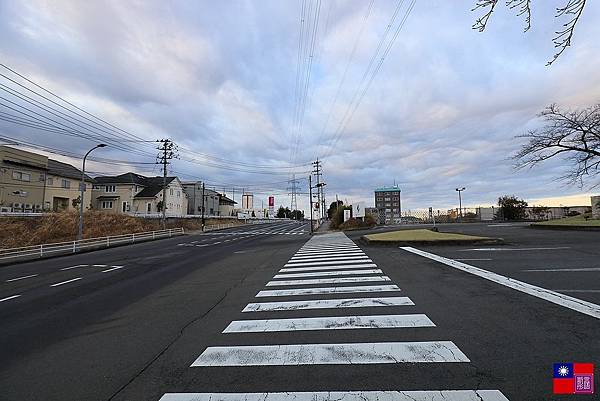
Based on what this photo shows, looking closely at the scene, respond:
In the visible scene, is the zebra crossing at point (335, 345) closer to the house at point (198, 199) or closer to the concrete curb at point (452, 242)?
the concrete curb at point (452, 242)

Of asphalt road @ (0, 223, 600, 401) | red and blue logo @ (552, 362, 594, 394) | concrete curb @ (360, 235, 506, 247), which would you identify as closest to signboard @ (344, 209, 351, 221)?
concrete curb @ (360, 235, 506, 247)

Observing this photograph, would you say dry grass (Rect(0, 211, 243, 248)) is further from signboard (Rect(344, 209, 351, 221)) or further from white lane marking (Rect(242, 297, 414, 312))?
white lane marking (Rect(242, 297, 414, 312))

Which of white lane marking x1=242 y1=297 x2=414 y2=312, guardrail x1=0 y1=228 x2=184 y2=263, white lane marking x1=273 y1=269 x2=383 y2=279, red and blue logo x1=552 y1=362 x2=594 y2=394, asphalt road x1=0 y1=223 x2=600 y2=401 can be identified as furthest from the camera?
guardrail x1=0 y1=228 x2=184 y2=263

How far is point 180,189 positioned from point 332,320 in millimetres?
69516

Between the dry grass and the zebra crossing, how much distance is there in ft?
113

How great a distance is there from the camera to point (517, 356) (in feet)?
11.8

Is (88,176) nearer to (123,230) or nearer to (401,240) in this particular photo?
(123,230)

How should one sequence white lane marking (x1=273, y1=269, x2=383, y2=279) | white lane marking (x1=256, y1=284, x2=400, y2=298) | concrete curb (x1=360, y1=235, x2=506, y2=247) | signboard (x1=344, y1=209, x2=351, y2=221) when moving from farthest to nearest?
signboard (x1=344, y1=209, x2=351, y2=221) → concrete curb (x1=360, y1=235, x2=506, y2=247) → white lane marking (x1=273, y1=269, x2=383, y2=279) → white lane marking (x1=256, y1=284, x2=400, y2=298)

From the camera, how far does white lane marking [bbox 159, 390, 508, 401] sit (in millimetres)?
2855

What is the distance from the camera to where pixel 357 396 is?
9.65 ft

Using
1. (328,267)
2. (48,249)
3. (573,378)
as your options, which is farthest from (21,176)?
(573,378)

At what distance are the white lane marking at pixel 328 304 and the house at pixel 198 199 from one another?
7721 centimetres

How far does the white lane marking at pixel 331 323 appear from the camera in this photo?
4844 millimetres

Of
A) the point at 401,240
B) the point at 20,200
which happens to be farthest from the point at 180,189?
the point at 401,240
